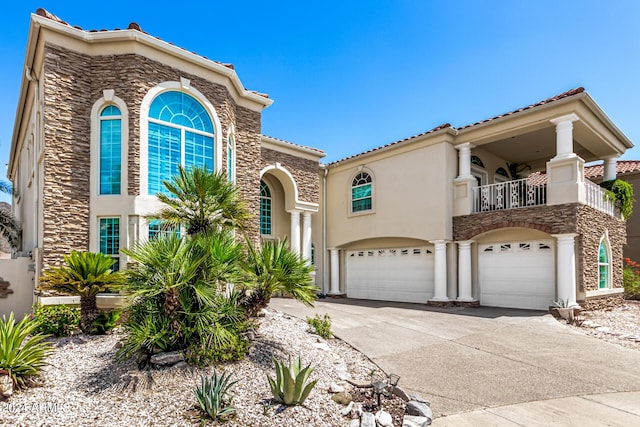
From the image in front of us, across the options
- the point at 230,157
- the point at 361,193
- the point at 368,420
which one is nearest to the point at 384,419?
the point at 368,420

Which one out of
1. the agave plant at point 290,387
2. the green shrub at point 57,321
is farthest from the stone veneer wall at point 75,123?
the agave plant at point 290,387

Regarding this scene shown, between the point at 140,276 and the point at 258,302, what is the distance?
217 centimetres

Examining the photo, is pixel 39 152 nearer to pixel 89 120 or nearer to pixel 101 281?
pixel 89 120

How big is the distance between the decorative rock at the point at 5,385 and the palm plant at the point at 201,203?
3691mm

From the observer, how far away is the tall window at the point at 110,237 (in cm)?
1076

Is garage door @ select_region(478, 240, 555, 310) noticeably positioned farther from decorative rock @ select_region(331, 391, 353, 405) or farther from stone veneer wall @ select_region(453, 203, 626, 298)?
decorative rock @ select_region(331, 391, 353, 405)

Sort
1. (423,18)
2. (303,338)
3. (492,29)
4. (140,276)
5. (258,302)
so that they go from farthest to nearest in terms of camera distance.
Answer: (423,18) → (492,29) → (303,338) → (258,302) → (140,276)

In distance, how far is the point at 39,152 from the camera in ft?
37.2

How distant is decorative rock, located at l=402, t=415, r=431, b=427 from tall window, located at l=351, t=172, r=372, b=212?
13.2 metres

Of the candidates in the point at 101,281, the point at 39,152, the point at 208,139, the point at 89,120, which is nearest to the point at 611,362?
the point at 101,281

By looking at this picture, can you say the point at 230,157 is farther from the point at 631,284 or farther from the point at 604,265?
the point at 631,284

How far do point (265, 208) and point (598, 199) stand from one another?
547 inches

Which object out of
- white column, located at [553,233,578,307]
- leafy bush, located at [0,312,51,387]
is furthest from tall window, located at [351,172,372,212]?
leafy bush, located at [0,312,51,387]

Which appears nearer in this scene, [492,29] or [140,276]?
[140,276]
